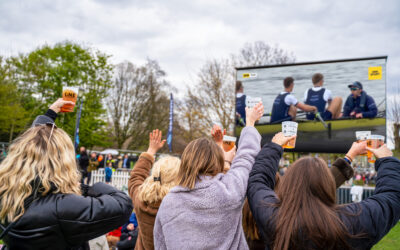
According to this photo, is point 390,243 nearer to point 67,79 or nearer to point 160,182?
point 160,182

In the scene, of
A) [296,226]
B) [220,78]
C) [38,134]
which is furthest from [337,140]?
[220,78]

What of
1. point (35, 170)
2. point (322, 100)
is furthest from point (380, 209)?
point (322, 100)

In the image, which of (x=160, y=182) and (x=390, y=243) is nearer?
(x=160, y=182)

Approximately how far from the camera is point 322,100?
9375 mm

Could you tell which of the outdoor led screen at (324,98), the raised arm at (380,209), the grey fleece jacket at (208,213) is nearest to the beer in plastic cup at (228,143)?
the grey fleece jacket at (208,213)

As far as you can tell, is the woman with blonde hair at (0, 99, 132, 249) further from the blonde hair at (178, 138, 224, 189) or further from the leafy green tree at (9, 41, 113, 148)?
the leafy green tree at (9, 41, 113, 148)

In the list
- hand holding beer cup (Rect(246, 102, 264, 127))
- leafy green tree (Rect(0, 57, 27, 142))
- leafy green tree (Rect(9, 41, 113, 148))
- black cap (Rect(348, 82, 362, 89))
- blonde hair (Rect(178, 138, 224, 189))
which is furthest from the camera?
leafy green tree (Rect(9, 41, 113, 148))

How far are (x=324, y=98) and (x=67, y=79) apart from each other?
2445cm

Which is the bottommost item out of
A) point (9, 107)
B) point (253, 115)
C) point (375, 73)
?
point (253, 115)

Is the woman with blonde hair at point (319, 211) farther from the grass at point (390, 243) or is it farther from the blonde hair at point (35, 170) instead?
the grass at point (390, 243)

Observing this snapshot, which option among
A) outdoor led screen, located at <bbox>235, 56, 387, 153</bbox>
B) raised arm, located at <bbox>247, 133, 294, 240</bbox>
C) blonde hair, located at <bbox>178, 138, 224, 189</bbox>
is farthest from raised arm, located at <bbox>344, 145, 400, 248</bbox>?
outdoor led screen, located at <bbox>235, 56, 387, 153</bbox>

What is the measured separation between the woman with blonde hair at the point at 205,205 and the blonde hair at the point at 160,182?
501 mm

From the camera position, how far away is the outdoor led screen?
855 centimetres

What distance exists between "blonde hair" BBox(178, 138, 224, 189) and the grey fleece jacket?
5 centimetres
